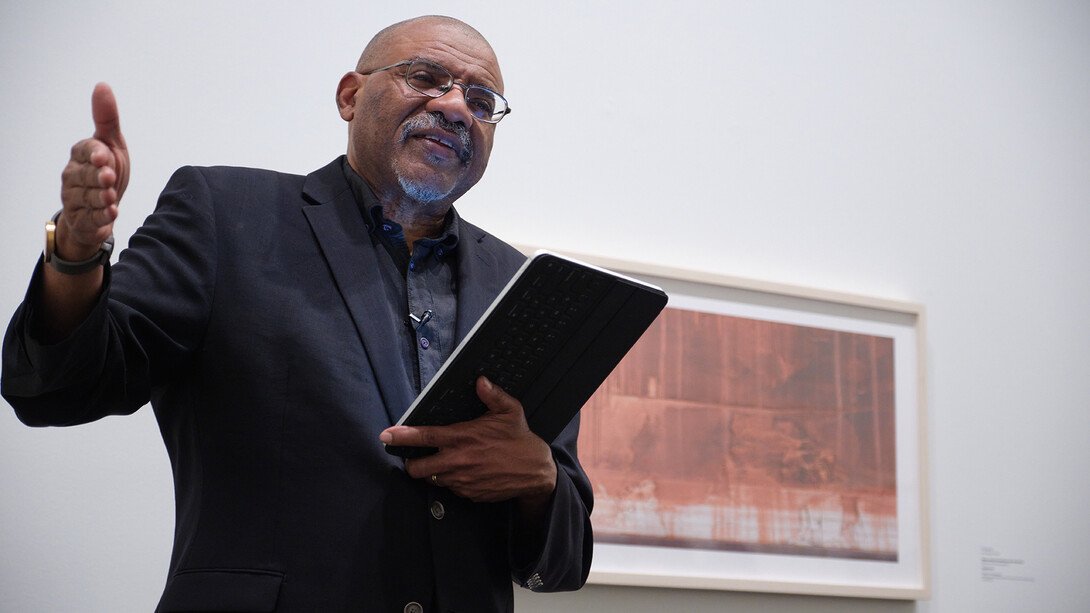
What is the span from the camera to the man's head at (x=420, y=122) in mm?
1386

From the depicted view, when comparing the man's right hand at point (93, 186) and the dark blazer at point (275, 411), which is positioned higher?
the man's right hand at point (93, 186)

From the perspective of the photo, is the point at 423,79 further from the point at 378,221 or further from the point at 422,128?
the point at 378,221

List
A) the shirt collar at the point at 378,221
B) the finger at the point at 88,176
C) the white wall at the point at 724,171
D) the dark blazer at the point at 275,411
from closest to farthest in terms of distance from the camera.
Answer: the finger at the point at 88,176, the dark blazer at the point at 275,411, the shirt collar at the point at 378,221, the white wall at the point at 724,171

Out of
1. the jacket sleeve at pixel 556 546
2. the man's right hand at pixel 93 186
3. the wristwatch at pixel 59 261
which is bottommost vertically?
the jacket sleeve at pixel 556 546

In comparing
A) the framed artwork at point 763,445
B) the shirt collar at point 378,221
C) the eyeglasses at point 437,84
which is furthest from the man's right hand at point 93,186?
the framed artwork at point 763,445

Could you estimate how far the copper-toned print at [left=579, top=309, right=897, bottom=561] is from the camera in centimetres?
209

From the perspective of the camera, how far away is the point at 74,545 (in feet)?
5.54

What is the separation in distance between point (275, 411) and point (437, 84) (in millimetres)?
586

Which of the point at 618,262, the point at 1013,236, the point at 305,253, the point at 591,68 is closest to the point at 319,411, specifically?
the point at 305,253

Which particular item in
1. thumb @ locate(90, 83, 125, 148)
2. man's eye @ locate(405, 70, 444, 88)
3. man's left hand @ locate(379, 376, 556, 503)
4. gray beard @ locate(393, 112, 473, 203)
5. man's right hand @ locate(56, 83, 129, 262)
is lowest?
man's left hand @ locate(379, 376, 556, 503)

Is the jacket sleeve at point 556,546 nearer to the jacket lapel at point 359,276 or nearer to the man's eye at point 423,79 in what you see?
the jacket lapel at point 359,276

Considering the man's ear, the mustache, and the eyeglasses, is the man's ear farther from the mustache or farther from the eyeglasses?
the mustache

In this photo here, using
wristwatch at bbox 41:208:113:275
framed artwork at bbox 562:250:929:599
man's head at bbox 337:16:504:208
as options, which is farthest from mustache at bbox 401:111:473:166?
framed artwork at bbox 562:250:929:599

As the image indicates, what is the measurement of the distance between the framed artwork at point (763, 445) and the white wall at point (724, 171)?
84 mm
